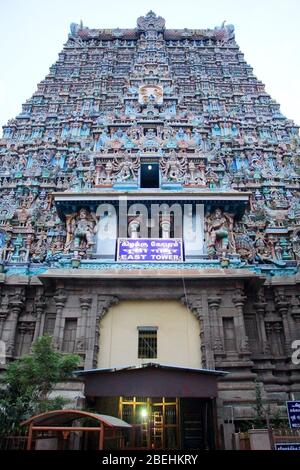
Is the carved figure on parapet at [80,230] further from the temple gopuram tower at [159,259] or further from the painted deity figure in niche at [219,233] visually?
the painted deity figure in niche at [219,233]

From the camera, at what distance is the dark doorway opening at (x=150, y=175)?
70.2 feet

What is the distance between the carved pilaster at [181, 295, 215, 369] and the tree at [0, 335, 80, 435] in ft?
17.9

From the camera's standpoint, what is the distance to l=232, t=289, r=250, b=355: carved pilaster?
46.4ft

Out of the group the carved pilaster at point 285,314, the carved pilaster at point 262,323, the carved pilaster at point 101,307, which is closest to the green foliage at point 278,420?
the carved pilaster at point 262,323

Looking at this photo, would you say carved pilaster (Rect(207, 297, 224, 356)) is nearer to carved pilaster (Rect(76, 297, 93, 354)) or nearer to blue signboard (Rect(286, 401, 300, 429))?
carved pilaster (Rect(76, 297, 93, 354))

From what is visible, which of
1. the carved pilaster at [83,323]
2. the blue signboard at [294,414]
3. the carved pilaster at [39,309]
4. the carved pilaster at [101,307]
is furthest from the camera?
the carved pilaster at [39,309]

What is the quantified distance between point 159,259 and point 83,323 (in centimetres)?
453

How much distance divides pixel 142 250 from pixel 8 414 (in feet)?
28.6

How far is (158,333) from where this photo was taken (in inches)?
589

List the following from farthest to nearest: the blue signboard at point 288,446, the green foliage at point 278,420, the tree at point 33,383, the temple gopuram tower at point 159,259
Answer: the temple gopuram tower at point 159,259, the green foliage at point 278,420, the tree at point 33,383, the blue signboard at point 288,446

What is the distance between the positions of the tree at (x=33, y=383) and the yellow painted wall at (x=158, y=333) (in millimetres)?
3264

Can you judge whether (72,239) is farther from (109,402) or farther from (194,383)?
(194,383)
